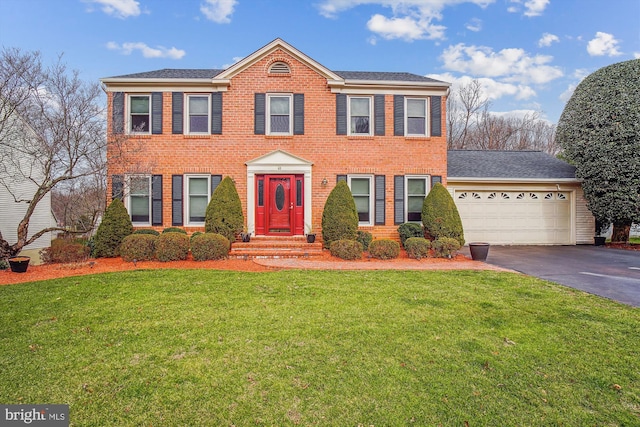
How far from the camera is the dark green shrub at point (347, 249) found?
375 inches

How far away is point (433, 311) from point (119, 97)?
39.6ft

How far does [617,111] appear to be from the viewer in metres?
12.0

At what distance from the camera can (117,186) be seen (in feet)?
35.7

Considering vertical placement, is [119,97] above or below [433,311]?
above

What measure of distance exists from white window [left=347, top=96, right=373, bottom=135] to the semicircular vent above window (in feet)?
8.31

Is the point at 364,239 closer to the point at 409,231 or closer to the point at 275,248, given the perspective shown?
the point at 409,231

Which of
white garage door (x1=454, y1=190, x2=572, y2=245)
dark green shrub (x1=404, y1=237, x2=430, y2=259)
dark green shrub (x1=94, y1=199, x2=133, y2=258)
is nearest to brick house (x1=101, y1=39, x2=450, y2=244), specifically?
dark green shrub (x1=94, y1=199, x2=133, y2=258)

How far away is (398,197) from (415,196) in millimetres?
701

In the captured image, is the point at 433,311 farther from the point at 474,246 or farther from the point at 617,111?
the point at 617,111

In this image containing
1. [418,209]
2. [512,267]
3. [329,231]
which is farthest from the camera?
[418,209]

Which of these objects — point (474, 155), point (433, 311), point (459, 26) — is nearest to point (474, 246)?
point (433, 311)

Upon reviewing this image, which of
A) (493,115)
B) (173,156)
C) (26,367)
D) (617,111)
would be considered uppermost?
(493,115)

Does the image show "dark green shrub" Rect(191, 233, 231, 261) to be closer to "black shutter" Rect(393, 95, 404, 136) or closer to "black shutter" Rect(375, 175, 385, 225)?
"black shutter" Rect(375, 175, 385, 225)

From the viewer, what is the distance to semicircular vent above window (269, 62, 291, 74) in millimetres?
11461
